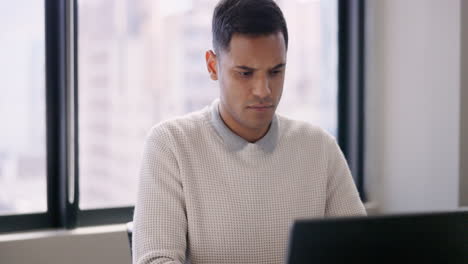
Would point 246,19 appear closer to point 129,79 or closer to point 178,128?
point 178,128

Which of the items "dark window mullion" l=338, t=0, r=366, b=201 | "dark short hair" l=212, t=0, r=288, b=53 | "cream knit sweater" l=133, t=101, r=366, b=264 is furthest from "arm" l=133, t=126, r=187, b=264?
"dark window mullion" l=338, t=0, r=366, b=201

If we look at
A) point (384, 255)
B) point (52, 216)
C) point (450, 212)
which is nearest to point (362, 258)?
point (384, 255)

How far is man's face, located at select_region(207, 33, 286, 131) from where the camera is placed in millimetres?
1261

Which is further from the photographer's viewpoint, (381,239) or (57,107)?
(57,107)

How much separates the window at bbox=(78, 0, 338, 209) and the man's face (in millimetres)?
1054

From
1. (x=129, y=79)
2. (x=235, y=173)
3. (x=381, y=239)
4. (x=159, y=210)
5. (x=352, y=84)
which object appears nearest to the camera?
(x=381, y=239)

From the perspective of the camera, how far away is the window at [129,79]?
2.24 meters

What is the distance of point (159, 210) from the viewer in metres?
1.21

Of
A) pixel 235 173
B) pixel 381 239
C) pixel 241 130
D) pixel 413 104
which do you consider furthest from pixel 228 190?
pixel 413 104

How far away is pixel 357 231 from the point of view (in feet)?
2.34

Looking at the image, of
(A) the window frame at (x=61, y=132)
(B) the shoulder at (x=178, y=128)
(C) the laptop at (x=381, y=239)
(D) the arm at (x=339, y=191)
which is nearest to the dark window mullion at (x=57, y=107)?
(A) the window frame at (x=61, y=132)

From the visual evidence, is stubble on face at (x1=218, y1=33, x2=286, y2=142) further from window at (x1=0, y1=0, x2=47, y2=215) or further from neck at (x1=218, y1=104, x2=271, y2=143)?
window at (x1=0, y1=0, x2=47, y2=215)

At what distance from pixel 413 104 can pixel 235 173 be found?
1586mm

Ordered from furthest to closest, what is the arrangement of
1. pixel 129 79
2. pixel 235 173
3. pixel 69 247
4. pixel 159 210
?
pixel 129 79, pixel 69 247, pixel 235 173, pixel 159 210
